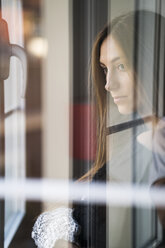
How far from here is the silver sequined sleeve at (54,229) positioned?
61 centimetres

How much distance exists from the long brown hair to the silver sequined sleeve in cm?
11

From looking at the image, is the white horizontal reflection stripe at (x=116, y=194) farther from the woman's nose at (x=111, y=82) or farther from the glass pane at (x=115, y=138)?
the woman's nose at (x=111, y=82)

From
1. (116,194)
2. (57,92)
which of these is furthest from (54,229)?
(57,92)

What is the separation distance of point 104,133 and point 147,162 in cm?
9

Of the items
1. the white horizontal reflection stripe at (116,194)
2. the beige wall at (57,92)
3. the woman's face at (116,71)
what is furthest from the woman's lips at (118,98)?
the beige wall at (57,92)

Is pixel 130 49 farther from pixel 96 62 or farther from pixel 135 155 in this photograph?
pixel 135 155

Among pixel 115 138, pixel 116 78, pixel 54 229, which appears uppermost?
pixel 116 78

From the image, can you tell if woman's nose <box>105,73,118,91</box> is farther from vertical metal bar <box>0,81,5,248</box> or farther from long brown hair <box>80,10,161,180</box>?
vertical metal bar <box>0,81,5,248</box>

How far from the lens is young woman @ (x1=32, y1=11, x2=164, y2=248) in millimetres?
570

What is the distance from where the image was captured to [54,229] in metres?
0.62

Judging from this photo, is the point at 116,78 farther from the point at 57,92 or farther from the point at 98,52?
the point at 57,92

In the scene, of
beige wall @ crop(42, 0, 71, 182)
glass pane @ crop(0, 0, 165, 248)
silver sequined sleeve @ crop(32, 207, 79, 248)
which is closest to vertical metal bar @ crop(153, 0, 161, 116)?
glass pane @ crop(0, 0, 165, 248)

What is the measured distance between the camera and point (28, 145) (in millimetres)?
2338

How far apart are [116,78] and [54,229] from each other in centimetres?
29
